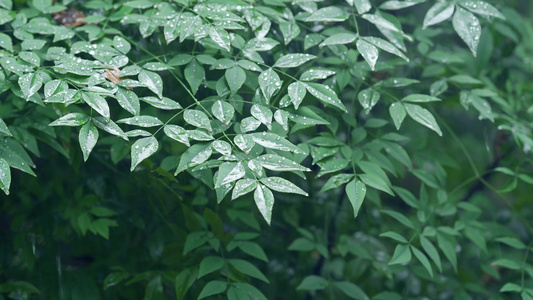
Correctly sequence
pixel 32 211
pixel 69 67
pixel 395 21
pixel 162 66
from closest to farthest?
1. pixel 69 67
2. pixel 162 66
3. pixel 395 21
4. pixel 32 211

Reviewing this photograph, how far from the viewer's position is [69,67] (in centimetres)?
132

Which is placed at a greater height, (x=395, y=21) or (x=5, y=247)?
(x=395, y=21)

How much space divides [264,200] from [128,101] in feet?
1.47

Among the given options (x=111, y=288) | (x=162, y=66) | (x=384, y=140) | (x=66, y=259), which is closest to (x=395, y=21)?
(x=384, y=140)

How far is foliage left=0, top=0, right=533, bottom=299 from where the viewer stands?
52.5 inches

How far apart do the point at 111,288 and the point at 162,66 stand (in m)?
0.91

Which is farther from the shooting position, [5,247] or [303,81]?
[5,247]

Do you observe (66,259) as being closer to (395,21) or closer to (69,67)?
(69,67)

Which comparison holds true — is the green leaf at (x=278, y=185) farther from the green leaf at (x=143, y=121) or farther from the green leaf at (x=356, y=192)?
the green leaf at (x=143, y=121)

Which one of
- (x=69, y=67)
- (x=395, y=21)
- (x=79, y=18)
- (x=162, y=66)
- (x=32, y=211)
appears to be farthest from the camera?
(x=32, y=211)

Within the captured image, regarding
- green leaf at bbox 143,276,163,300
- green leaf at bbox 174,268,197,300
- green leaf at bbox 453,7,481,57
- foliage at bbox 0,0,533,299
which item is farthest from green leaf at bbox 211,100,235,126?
green leaf at bbox 453,7,481,57

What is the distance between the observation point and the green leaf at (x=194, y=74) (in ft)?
4.82

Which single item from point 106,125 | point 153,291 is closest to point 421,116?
point 106,125

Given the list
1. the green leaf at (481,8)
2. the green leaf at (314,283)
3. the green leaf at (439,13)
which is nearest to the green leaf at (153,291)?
the green leaf at (314,283)
